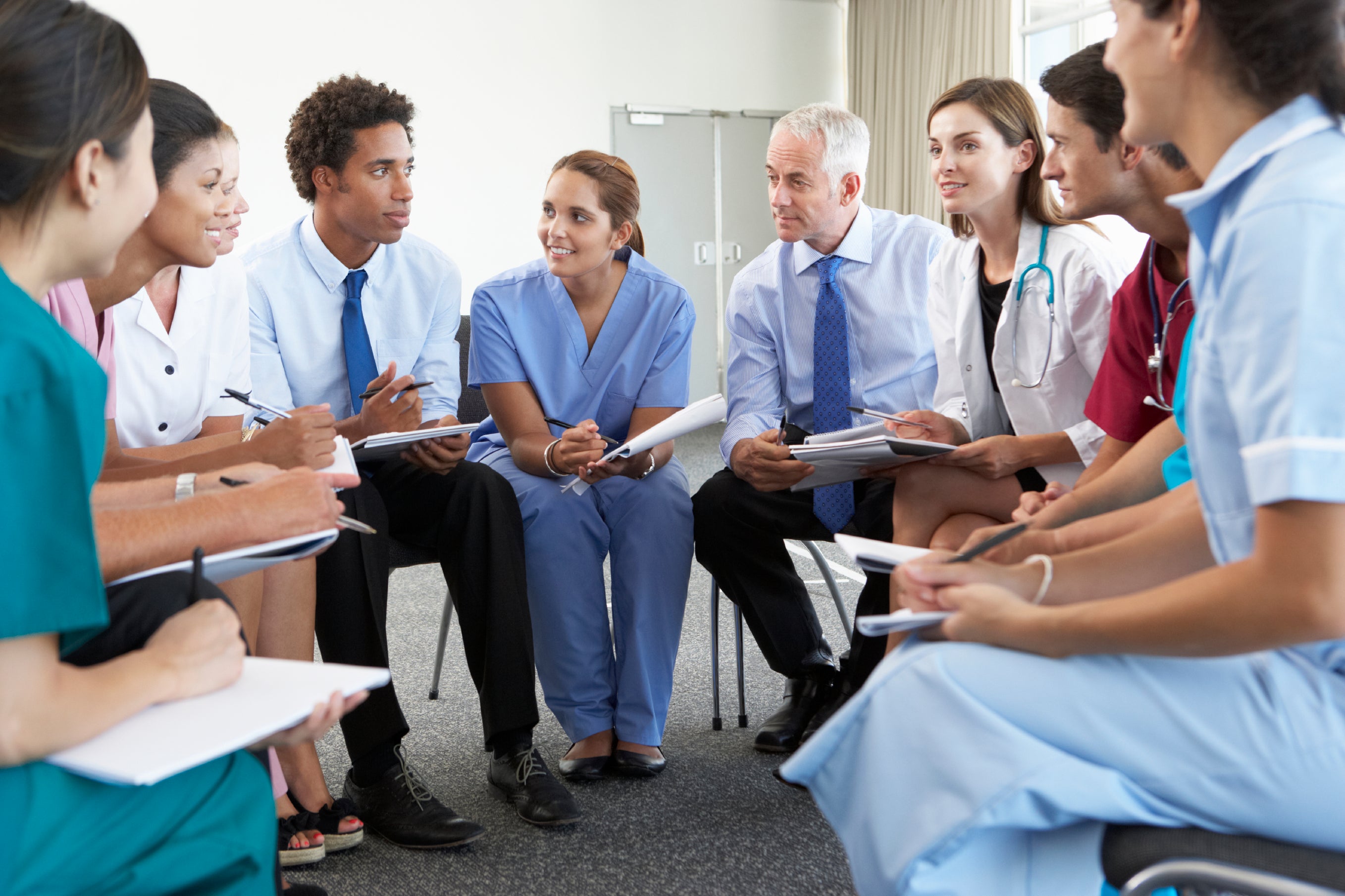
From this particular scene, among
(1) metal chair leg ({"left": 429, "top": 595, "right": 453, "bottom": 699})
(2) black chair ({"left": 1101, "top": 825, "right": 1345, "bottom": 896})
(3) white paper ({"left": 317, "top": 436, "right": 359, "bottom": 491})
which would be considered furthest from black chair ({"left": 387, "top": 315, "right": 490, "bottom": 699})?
(2) black chair ({"left": 1101, "top": 825, "right": 1345, "bottom": 896})

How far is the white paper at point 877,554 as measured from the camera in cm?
121

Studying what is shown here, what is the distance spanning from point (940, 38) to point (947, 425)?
512 cm

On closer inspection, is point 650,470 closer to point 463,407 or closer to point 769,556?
point 769,556

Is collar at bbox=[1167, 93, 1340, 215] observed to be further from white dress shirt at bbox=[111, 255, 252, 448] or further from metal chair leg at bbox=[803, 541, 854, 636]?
white dress shirt at bbox=[111, 255, 252, 448]

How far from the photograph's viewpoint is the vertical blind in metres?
6.28

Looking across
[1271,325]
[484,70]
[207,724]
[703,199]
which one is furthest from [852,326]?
[703,199]

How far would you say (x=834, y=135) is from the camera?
2.58 meters

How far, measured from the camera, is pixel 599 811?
2074 millimetres

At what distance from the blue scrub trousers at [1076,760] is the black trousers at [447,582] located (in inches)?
47.4

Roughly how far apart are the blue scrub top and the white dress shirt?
0.54 metres

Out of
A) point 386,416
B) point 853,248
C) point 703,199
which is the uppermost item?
point 703,199

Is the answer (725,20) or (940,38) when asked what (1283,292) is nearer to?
(940,38)

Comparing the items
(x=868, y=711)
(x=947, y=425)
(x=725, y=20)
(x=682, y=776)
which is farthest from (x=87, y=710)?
(x=725, y=20)

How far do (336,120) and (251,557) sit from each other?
169cm
